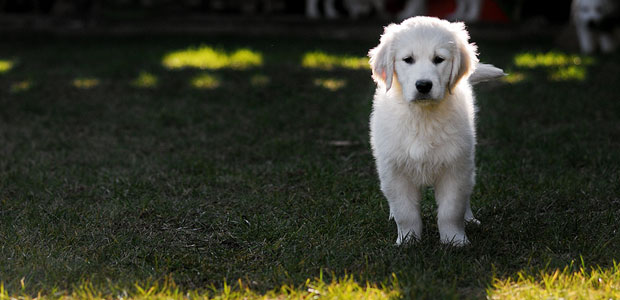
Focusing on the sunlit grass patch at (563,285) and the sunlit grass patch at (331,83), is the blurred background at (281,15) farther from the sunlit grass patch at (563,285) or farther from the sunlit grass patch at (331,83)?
the sunlit grass patch at (563,285)

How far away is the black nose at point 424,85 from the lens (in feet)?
10.2

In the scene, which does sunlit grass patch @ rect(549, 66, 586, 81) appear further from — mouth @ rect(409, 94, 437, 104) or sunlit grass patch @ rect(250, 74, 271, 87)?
mouth @ rect(409, 94, 437, 104)

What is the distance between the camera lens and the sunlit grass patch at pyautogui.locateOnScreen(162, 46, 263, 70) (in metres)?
8.70

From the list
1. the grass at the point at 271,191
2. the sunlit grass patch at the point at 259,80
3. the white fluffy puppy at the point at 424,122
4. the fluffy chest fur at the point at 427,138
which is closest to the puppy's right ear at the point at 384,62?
the white fluffy puppy at the point at 424,122

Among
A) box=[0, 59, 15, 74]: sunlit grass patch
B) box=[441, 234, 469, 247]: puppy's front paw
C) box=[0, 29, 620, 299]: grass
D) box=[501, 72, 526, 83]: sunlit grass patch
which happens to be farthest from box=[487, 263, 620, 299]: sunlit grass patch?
box=[0, 59, 15, 74]: sunlit grass patch

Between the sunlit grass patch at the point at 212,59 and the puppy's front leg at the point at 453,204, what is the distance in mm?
5458

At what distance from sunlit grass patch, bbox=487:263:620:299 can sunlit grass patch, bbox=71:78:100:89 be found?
5636mm

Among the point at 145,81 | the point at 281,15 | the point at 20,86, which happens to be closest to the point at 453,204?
the point at 145,81

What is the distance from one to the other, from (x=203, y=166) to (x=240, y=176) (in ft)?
1.16

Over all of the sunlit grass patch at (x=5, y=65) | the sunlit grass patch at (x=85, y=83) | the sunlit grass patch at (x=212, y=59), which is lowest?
the sunlit grass patch at (x=5, y=65)

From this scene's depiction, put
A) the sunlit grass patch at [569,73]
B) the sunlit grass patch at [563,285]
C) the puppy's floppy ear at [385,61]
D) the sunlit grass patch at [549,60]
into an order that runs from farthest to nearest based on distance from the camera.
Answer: the sunlit grass patch at [549,60]
the sunlit grass patch at [569,73]
the puppy's floppy ear at [385,61]
the sunlit grass patch at [563,285]

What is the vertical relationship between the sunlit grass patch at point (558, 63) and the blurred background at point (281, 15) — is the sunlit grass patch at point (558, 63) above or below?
above

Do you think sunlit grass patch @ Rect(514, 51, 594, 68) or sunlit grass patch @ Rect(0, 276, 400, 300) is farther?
sunlit grass patch @ Rect(514, 51, 594, 68)

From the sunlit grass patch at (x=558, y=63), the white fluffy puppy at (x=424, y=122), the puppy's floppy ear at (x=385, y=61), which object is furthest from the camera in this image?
the sunlit grass patch at (x=558, y=63)
